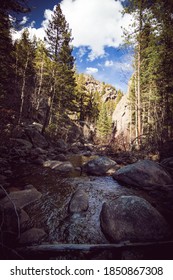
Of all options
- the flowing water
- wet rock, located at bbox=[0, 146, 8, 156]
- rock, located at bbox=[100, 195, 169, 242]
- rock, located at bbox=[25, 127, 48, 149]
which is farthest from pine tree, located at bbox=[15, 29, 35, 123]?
rock, located at bbox=[100, 195, 169, 242]

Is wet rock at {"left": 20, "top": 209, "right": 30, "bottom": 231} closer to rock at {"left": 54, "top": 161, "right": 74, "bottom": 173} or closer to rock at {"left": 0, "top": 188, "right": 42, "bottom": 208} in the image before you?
rock at {"left": 0, "top": 188, "right": 42, "bottom": 208}

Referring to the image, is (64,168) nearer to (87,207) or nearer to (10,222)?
(87,207)

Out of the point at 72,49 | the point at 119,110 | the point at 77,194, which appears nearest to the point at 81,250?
the point at 77,194

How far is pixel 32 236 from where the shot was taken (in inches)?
124

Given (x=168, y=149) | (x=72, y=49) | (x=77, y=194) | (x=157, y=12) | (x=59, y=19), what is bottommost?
(x=77, y=194)

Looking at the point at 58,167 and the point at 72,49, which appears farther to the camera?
the point at 72,49

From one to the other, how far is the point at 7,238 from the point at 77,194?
2305mm

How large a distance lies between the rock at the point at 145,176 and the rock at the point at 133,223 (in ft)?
7.84

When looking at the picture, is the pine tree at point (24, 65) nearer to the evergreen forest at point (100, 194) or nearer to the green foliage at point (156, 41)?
the evergreen forest at point (100, 194)

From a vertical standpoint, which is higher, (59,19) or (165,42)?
(59,19)

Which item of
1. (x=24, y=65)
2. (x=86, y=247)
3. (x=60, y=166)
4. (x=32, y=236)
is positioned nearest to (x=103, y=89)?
(x=24, y=65)

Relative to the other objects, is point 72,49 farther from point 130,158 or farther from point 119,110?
point 119,110

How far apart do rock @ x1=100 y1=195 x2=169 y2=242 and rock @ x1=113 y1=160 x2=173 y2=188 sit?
239 centimetres
